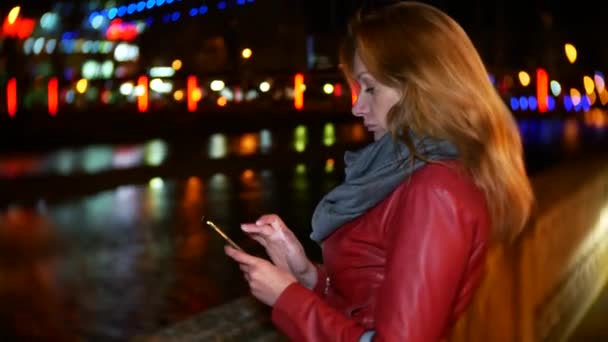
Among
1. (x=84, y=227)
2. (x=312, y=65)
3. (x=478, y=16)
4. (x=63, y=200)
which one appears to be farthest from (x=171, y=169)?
(x=478, y=16)

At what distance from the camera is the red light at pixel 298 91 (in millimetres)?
38625

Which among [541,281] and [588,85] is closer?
[541,281]

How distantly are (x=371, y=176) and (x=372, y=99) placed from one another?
0.54 feet

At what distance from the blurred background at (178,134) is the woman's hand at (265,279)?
0.73 m

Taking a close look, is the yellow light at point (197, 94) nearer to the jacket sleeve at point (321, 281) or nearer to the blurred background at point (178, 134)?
the blurred background at point (178, 134)

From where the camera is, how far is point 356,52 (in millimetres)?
2223

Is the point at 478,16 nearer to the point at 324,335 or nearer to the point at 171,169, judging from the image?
the point at 171,169

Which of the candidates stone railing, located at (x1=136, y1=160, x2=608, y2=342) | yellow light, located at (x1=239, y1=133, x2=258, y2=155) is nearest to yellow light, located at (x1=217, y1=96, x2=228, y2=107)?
yellow light, located at (x1=239, y1=133, x2=258, y2=155)

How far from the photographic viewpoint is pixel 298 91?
127 feet

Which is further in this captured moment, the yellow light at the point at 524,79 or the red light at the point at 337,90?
the yellow light at the point at 524,79

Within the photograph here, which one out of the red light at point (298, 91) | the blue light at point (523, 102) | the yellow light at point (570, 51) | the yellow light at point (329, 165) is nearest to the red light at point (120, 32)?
the red light at point (298, 91)

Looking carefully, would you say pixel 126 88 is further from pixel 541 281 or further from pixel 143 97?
pixel 541 281

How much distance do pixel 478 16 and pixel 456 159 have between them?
5349 cm

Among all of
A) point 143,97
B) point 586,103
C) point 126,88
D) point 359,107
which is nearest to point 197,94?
point 126,88
